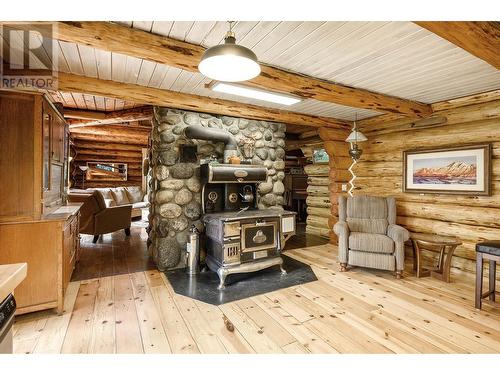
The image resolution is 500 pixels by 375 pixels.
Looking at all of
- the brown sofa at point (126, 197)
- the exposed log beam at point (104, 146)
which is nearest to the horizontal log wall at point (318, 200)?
the brown sofa at point (126, 197)

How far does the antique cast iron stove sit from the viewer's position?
3.17 metres

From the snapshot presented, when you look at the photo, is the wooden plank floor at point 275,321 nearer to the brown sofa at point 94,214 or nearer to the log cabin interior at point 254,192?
the log cabin interior at point 254,192

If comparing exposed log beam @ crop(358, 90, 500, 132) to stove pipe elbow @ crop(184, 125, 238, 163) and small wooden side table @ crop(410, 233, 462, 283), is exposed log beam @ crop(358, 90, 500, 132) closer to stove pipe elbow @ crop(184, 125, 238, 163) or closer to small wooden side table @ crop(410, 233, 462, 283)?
small wooden side table @ crop(410, 233, 462, 283)

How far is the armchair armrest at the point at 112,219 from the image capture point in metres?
4.89

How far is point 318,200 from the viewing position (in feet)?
20.3

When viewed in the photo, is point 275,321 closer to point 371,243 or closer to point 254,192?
point 371,243

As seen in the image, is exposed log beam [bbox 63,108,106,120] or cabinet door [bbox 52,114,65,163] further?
exposed log beam [bbox 63,108,106,120]

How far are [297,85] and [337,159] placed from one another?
8.57 feet

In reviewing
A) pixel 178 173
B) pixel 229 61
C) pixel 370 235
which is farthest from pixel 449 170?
pixel 178 173

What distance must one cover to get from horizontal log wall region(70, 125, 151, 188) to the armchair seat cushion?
638cm

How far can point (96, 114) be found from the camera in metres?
5.41

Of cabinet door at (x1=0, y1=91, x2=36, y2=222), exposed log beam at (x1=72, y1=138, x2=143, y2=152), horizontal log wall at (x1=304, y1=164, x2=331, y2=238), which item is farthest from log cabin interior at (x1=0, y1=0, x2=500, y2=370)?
exposed log beam at (x1=72, y1=138, x2=143, y2=152)

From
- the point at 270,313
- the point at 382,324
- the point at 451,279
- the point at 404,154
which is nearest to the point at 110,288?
the point at 270,313
